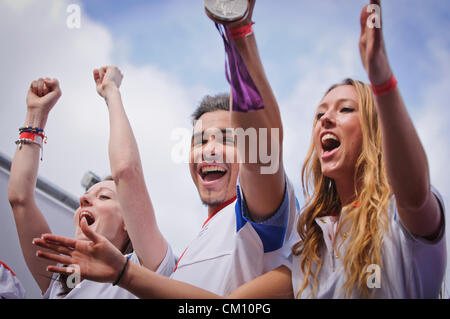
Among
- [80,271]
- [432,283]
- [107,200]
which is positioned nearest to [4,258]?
[107,200]

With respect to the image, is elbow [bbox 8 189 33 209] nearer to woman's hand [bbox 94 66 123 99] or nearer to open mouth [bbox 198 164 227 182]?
woman's hand [bbox 94 66 123 99]

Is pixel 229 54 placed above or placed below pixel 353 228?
above

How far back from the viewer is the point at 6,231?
183cm

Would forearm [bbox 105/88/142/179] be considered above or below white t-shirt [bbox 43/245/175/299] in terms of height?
above

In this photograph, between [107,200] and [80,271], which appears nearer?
[80,271]

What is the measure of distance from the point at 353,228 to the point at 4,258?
1.42 m

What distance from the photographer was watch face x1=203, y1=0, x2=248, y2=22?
870 millimetres

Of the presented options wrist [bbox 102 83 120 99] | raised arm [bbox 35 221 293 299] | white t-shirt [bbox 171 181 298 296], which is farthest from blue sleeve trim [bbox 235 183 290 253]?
wrist [bbox 102 83 120 99]

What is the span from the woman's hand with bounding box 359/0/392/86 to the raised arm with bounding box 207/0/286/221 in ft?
0.69

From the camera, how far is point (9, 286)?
1.38m

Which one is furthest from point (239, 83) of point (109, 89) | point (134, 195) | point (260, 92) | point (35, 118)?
point (35, 118)
